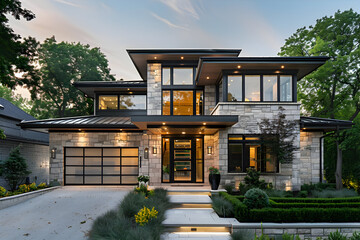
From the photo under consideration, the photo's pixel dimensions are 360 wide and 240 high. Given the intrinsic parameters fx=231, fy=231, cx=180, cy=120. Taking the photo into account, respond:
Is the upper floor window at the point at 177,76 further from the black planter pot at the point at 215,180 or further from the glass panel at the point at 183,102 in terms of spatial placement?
the black planter pot at the point at 215,180

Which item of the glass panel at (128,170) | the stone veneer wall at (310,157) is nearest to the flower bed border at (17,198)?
the glass panel at (128,170)

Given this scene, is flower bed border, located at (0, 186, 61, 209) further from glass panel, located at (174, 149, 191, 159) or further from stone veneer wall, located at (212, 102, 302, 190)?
stone veneer wall, located at (212, 102, 302, 190)

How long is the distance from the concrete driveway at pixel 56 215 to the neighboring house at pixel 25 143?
5.66 metres

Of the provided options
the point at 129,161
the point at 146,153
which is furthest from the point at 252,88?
the point at 129,161

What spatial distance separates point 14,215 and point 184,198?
250 inches

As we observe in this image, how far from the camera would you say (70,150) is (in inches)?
581

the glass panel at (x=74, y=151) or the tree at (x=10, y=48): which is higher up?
the tree at (x=10, y=48)

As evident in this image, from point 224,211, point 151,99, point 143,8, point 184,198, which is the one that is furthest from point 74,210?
point 143,8

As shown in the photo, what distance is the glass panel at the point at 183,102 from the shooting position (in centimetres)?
1419

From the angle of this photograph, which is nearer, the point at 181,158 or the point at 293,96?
the point at 293,96

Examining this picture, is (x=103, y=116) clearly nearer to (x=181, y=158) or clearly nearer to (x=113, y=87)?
(x=113, y=87)

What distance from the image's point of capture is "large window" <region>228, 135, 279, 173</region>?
11.6 metres

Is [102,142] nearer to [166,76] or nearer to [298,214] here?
[166,76]

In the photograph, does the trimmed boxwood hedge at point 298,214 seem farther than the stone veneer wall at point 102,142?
No
